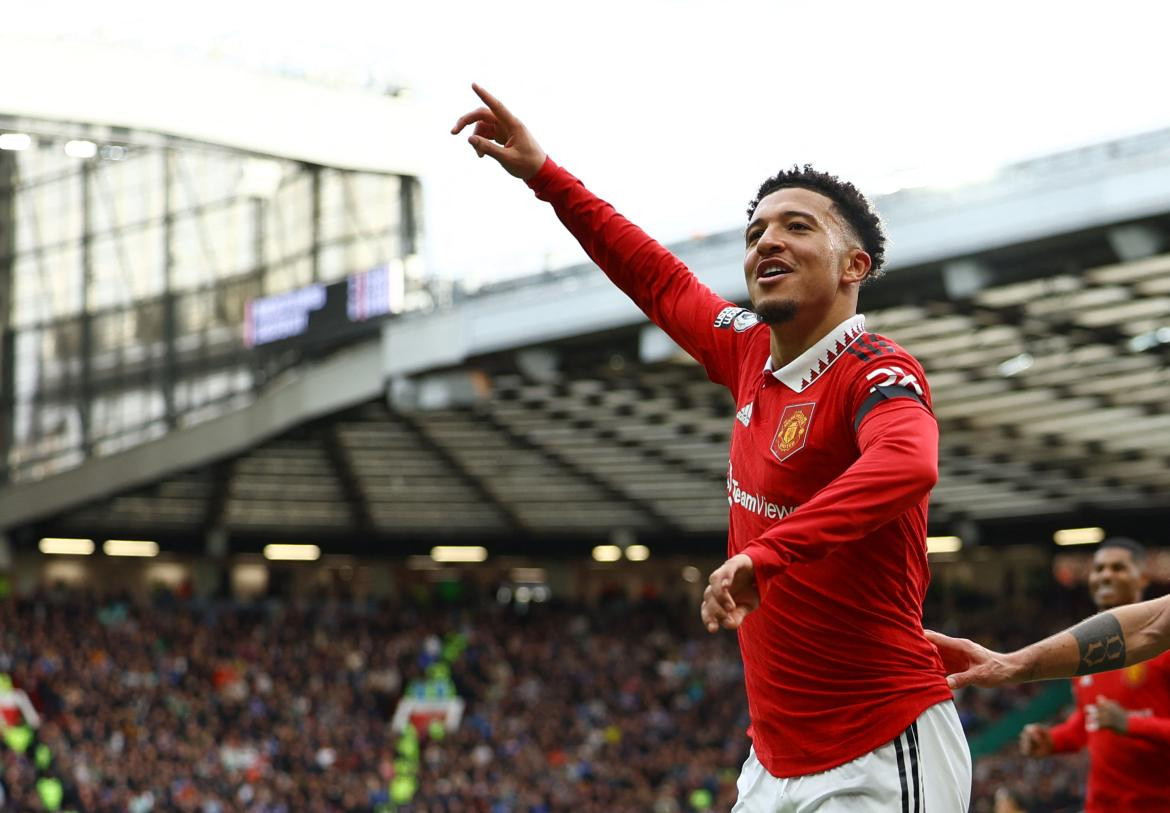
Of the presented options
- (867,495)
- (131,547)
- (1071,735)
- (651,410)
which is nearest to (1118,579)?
(1071,735)

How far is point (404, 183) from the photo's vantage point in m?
38.2

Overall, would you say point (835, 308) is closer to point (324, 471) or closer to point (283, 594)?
point (324, 471)

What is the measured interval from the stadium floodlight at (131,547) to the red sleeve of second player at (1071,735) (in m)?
38.3

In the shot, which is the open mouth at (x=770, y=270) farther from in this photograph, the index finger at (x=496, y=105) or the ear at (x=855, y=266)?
the index finger at (x=496, y=105)

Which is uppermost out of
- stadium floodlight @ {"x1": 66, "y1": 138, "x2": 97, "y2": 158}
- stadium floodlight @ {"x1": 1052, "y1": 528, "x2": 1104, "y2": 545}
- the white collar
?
the white collar

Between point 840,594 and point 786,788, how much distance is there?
0.48 metres

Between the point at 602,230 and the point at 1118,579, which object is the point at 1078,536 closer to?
the point at 1118,579

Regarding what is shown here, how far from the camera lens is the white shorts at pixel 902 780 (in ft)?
11.1

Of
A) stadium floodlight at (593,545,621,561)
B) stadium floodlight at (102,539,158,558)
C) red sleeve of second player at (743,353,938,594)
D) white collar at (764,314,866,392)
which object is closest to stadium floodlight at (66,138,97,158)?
stadium floodlight at (102,539,158,558)

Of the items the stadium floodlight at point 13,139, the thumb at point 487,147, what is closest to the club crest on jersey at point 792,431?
the thumb at point 487,147

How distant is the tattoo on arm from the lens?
379cm

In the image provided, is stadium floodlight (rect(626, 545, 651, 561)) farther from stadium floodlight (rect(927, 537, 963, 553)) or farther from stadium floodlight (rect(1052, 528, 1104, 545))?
stadium floodlight (rect(1052, 528, 1104, 545))

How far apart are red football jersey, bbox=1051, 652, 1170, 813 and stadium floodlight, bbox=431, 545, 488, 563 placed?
39.8 m

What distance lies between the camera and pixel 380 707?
125ft
